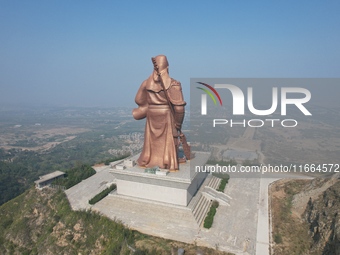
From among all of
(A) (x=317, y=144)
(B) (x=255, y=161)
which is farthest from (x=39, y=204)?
(A) (x=317, y=144)

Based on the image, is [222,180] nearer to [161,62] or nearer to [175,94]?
[175,94]

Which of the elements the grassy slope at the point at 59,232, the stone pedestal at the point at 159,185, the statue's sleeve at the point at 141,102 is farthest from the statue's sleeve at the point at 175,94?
the grassy slope at the point at 59,232

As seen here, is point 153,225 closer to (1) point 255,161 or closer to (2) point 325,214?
(2) point 325,214

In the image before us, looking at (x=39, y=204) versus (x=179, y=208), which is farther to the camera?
(x=39, y=204)

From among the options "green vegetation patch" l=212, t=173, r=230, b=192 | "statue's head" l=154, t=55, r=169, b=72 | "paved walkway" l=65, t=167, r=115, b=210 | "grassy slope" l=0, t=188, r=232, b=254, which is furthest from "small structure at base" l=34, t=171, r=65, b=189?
"green vegetation patch" l=212, t=173, r=230, b=192

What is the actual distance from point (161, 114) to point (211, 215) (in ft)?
19.2

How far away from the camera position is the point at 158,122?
14617 mm

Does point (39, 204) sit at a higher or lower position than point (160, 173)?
lower

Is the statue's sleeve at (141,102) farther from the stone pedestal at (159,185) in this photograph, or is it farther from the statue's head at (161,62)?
the stone pedestal at (159,185)

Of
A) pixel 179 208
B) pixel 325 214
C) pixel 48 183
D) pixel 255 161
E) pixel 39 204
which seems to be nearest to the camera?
pixel 325 214

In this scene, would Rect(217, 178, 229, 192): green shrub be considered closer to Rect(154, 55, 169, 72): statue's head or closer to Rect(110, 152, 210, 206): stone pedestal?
Rect(110, 152, 210, 206): stone pedestal

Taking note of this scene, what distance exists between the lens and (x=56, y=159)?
46719mm

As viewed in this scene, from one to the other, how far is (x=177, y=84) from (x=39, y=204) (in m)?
10.9

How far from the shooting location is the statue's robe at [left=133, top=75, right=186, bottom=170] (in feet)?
46.3
